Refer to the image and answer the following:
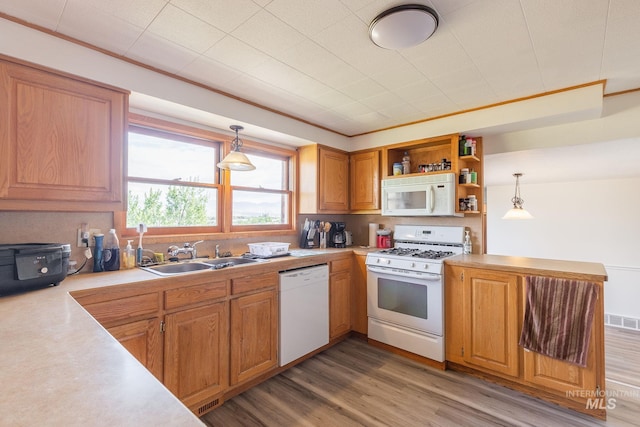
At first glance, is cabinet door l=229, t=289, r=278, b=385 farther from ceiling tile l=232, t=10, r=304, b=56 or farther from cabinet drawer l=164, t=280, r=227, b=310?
ceiling tile l=232, t=10, r=304, b=56

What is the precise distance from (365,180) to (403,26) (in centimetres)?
222

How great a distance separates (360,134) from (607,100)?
2282 millimetres

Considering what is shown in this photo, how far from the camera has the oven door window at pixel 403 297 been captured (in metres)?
2.74

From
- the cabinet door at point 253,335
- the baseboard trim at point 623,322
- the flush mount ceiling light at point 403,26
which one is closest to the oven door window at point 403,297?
the cabinet door at point 253,335

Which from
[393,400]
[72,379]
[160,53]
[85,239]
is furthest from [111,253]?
[393,400]

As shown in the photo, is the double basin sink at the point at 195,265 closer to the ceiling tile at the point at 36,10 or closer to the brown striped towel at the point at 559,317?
the ceiling tile at the point at 36,10

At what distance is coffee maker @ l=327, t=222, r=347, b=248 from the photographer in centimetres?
362

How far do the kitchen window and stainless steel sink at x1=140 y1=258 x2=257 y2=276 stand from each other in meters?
0.33

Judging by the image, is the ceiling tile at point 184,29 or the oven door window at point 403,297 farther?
the oven door window at point 403,297

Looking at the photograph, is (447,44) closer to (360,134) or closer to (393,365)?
(360,134)

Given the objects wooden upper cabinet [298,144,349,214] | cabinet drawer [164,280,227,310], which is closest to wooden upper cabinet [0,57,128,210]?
cabinet drawer [164,280,227,310]

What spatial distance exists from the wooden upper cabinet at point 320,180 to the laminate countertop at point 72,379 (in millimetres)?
2457

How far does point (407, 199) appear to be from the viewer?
3.22m

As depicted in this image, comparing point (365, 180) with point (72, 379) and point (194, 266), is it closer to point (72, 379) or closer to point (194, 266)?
point (194, 266)
